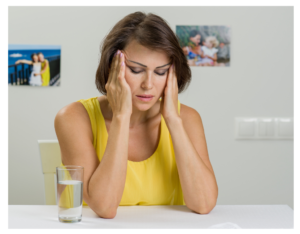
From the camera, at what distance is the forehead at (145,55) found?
1.05 metres

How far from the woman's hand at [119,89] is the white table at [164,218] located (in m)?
0.31

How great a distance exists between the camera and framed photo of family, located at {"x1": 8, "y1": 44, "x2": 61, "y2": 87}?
2.01 meters

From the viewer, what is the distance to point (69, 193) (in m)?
0.81

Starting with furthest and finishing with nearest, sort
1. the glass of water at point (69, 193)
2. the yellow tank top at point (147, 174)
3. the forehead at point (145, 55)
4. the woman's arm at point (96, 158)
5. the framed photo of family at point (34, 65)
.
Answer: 1. the framed photo of family at point (34, 65)
2. the yellow tank top at point (147, 174)
3. the forehead at point (145, 55)
4. the woman's arm at point (96, 158)
5. the glass of water at point (69, 193)

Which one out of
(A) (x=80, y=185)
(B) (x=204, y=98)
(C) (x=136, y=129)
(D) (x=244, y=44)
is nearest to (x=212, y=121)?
(B) (x=204, y=98)

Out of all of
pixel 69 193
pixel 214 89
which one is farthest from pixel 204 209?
pixel 214 89

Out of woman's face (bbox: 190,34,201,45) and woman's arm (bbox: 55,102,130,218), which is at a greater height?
woman's face (bbox: 190,34,201,45)

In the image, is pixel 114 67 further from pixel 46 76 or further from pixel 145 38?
pixel 46 76

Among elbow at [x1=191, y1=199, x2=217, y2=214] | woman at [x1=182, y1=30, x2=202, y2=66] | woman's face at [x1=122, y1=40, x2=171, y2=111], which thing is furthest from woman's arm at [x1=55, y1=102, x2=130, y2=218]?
woman at [x1=182, y1=30, x2=202, y2=66]

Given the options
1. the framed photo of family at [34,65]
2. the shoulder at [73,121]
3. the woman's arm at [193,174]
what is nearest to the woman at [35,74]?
the framed photo of family at [34,65]

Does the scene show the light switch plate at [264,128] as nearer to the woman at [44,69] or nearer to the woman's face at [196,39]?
the woman's face at [196,39]

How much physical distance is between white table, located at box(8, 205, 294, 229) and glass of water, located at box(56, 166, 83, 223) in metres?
0.02

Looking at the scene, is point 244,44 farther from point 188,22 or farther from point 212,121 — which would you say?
point 212,121

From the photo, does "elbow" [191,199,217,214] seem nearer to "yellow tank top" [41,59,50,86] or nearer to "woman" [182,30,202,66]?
"woman" [182,30,202,66]
